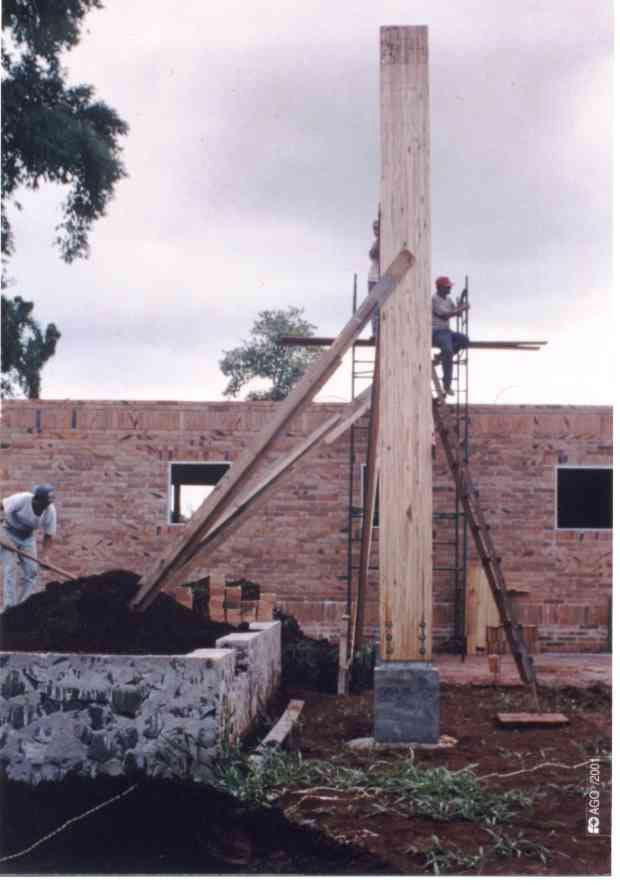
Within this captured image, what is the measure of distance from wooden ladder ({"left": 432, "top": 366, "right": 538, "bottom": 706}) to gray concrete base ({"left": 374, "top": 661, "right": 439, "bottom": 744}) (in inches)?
66.1

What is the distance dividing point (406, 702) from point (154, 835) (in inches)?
86.1

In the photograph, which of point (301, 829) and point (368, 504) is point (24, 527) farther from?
point (301, 829)

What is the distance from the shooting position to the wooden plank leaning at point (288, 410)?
6273 mm

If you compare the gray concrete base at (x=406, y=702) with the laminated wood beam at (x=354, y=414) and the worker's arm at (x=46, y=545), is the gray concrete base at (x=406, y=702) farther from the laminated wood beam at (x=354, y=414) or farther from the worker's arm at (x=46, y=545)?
the worker's arm at (x=46, y=545)

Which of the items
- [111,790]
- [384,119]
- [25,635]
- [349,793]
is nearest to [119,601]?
[25,635]

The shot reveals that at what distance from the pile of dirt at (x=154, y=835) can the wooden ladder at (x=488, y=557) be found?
360 cm

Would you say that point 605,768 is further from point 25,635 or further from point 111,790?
point 25,635

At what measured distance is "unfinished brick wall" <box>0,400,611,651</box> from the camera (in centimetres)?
1498

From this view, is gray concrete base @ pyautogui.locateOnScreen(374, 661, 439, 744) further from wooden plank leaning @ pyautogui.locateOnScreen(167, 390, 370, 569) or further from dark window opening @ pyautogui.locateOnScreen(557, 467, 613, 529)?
dark window opening @ pyautogui.locateOnScreen(557, 467, 613, 529)

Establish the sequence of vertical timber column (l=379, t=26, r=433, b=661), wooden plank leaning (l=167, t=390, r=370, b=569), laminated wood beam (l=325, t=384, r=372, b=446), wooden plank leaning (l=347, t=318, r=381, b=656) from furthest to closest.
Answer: laminated wood beam (l=325, t=384, r=372, b=446) → wooden plank leaning (l=347, t=318, r=381, b=656) → wooden plank leaning (l=167, t=390, r=370, b=569) → vertical timber column (l=379, t=26, r=433, b=661)

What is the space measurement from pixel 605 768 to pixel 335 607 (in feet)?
29.1

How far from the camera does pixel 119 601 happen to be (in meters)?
7.45

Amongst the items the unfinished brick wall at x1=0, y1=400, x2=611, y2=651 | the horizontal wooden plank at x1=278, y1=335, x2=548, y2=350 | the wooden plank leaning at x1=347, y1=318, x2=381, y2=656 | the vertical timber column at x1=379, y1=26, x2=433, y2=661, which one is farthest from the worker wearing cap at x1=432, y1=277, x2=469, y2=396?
the vertical timber column at x1=379, y1=26, x2=433, y2=661

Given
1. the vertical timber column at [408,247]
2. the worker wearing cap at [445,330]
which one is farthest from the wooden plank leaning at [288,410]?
the worker wearing cap at [445,330]
